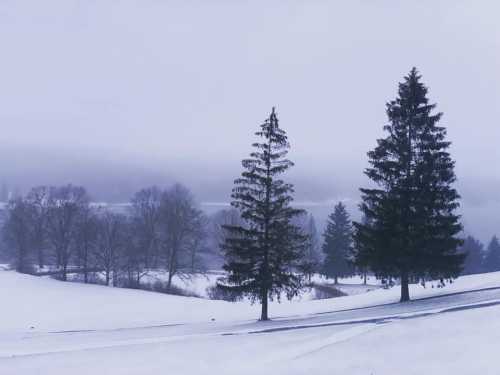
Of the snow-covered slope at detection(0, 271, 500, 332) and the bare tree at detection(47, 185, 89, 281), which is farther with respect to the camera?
the bare tree at detection(47, 185, 89, 281)

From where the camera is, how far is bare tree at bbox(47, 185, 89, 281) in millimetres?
48897

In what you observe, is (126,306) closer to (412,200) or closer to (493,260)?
(412,200)

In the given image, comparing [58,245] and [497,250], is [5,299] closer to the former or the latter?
[58,245]

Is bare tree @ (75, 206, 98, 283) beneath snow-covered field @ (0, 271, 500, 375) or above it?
above

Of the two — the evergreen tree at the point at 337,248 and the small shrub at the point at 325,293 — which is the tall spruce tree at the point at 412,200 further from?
the evergreen tree at the point at 337,248

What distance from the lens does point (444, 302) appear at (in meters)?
18.8

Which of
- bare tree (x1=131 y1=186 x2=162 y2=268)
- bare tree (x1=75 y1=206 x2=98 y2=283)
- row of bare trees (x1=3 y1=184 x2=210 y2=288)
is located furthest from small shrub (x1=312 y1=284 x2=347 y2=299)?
bare tree (x1=75 y1=206 x2=98 y2=283)

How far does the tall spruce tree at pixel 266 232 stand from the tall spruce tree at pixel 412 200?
12.3 ft

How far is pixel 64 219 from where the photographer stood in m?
51.3

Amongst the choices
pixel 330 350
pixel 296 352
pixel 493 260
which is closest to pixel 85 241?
pixel 296 352

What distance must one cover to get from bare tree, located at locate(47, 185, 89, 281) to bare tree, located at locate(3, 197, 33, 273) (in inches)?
113

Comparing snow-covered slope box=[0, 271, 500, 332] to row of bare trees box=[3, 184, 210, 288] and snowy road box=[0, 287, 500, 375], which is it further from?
snowy road box=[0, 287, 500, 375]

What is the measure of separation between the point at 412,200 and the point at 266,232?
7433 millimetres

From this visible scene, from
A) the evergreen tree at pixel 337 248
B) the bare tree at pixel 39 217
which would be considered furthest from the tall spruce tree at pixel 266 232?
the bare tree at pixel 39 217
